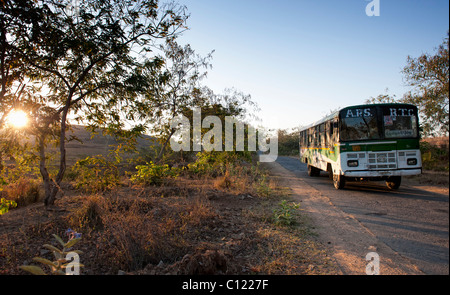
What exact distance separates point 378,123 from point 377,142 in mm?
622

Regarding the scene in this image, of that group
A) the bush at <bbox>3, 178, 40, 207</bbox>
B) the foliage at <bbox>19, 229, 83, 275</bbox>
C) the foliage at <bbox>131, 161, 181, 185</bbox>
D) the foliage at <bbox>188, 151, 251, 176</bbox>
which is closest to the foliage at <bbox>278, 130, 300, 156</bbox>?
the foliage at <bbox>188, 151, 251, 176</bbox>

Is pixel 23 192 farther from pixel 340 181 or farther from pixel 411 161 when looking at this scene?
pixel 411 161

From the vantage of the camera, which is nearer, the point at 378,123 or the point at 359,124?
the point at 378,123

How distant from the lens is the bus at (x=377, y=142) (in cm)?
802

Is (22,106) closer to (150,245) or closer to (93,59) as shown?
(93,59)

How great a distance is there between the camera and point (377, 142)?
838cm

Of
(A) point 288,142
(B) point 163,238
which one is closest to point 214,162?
(B) point 163,238

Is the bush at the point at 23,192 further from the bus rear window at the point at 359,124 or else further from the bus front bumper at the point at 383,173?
the bus rear window at the point at 359,124

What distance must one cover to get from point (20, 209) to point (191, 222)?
4862 millimetres

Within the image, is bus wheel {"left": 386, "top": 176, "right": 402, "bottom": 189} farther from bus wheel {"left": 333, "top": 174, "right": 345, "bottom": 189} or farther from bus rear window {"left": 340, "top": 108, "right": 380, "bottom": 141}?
bus rear window {"left": 340, "top": 108, "right": 380, "bottom": 141}

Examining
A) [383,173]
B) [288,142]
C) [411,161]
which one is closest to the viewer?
[411,161]

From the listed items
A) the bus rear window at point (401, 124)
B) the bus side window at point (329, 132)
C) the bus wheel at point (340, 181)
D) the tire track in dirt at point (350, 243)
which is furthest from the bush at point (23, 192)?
the bus rear window at point (401, 124)

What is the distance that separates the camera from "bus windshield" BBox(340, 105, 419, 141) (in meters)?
8.28
